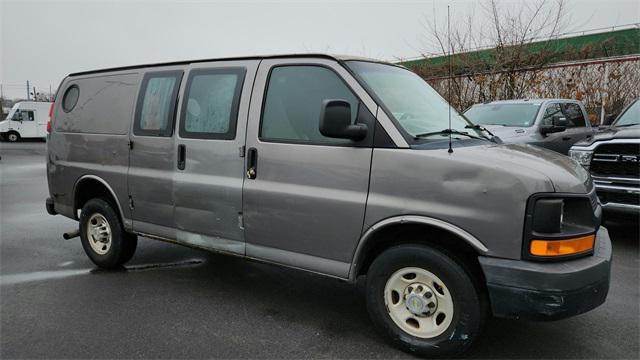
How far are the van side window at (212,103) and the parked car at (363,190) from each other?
0.01 m

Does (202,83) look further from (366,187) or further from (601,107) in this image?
(601,107)

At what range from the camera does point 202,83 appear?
4457 mm

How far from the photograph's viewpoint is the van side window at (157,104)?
15.2 ft

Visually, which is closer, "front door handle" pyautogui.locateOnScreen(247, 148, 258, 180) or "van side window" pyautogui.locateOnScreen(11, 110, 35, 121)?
"front door handle" pyautogui.locateOnScreen(247, 148, 258, 180)

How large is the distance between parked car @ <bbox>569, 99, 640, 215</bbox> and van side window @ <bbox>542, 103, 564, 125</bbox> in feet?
7.47

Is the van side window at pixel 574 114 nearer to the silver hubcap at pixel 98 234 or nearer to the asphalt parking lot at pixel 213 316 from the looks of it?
the asphalt parking lot at pixel 213 316

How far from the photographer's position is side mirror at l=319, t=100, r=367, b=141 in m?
3.31

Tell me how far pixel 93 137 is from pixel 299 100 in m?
2.66

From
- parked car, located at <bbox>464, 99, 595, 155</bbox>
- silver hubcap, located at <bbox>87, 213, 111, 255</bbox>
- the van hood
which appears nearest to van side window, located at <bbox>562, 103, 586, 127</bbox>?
parked car, located at <bbox>464, 99, 595, 155</bbox>

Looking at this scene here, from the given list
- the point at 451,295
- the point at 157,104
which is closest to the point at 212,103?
the point at 157,104

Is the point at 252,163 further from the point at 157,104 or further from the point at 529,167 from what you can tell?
the point at 529,167

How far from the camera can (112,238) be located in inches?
204

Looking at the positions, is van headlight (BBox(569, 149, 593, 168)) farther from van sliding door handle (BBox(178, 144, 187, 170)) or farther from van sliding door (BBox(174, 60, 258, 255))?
van sliding door handle (BBox(178, 144, 187, 170))

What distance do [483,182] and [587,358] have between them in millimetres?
1517
